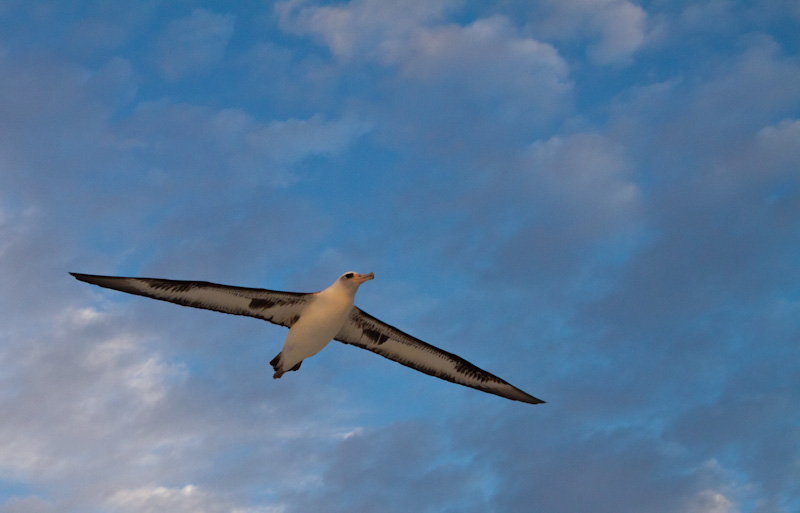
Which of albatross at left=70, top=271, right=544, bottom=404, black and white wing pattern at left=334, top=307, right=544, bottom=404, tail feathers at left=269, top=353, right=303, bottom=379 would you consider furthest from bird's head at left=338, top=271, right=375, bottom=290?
tail feathers at left=269, top=353, right=303, bottom=379

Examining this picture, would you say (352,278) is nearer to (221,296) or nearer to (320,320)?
(320,320)

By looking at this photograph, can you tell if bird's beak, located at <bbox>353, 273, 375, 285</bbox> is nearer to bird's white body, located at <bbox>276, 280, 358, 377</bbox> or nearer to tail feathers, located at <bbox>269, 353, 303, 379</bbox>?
bird's white body, located at <bbox>276, 280, 358, 377</bbox>

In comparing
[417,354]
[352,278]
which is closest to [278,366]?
[352,278]

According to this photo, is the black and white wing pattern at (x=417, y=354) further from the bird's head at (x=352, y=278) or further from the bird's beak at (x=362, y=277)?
the bird's beak at (x=362, y=277)

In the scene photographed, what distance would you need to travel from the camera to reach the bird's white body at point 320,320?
20828mm

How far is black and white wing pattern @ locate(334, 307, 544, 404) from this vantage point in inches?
885

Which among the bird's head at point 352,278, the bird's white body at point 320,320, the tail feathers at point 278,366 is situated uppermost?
the bird's head at point 352,278

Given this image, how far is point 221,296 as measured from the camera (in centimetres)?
2088

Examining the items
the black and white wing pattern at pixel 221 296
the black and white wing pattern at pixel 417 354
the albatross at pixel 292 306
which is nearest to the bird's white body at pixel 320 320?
the albatross at pixel 292 306

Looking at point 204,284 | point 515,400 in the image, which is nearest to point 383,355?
point 515,400

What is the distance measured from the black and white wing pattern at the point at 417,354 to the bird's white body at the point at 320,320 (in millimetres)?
880

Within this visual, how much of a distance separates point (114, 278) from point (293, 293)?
480 cm

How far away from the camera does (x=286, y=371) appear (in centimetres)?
2169

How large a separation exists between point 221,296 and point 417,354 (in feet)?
21.2
